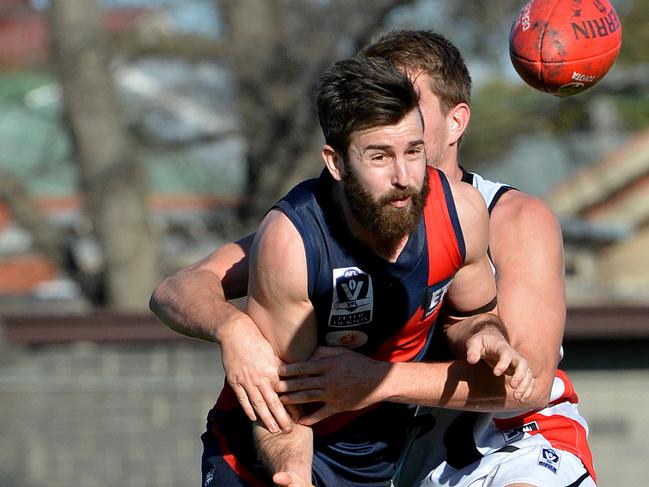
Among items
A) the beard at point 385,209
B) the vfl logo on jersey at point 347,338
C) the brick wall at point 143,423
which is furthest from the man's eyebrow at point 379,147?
the brick wall at point 143,423

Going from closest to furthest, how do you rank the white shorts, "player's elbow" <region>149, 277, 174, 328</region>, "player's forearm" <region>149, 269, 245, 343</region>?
1. "player's forearm" <region>149, 269, 245, 343</region>
2. the white shorts
3. "player's elbow" <region>149, 277, 174, 328</region>

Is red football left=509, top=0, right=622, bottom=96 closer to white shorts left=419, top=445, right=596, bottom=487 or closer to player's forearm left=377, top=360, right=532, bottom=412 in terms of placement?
player's forearm left=377, top=360, right=532, bottom=412

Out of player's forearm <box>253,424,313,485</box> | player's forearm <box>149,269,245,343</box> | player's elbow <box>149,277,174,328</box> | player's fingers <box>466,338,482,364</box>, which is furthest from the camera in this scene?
player's elbow <box>149,277,174,328</box>

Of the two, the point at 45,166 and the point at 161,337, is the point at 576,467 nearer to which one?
the point at 161,337

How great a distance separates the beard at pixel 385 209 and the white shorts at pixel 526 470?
1071 mm

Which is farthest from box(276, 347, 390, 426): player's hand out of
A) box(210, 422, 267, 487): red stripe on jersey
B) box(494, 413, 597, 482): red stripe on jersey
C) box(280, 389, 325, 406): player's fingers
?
box(494, 413, 597, 482): red stripe on jersey

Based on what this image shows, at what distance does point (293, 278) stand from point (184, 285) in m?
0.78

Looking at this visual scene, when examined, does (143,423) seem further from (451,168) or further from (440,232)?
(440,232)

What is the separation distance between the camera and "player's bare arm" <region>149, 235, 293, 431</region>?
386 cm

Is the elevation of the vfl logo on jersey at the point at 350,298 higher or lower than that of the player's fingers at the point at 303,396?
higher

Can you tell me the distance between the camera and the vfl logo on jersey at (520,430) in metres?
4.52

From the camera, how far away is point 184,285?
447 cm

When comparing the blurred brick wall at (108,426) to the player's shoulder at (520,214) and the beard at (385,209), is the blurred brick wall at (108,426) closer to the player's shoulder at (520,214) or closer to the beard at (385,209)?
the player's shoulder at (520,214)

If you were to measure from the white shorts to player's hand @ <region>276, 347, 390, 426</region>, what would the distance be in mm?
724
